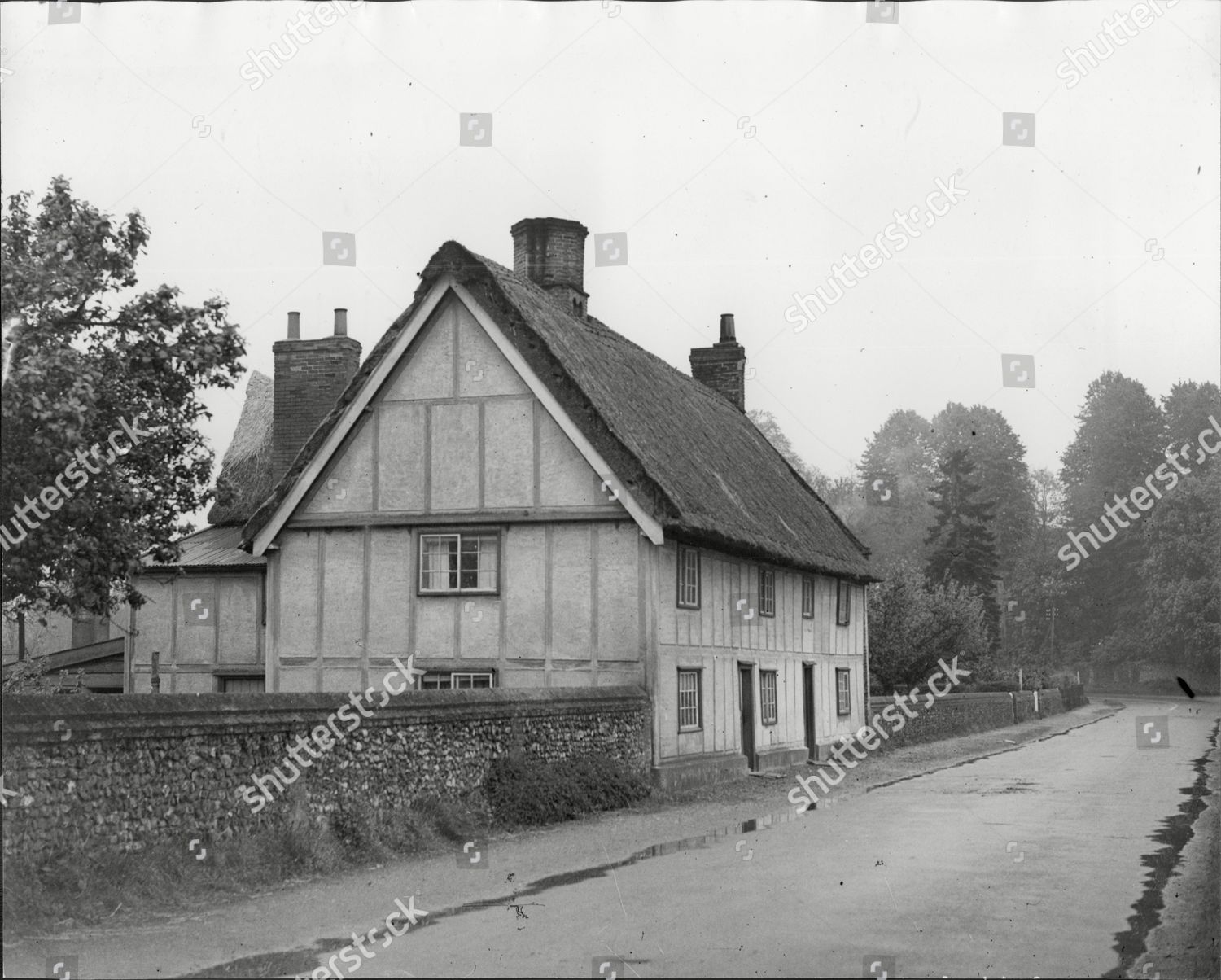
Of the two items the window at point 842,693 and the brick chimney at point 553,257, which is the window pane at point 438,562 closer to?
the brick chimney at point 553,257

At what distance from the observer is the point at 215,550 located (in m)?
26.1

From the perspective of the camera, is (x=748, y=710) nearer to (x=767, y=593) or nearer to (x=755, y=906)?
(x=767, y=593)

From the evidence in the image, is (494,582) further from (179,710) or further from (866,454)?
(866,454)

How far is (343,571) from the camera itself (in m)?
21.7

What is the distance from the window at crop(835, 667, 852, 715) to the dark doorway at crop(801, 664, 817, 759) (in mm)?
1978

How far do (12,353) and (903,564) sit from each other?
39.2 metres

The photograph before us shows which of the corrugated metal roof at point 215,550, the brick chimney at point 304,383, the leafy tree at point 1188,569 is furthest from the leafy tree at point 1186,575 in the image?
the corrugated metal roof at point 215,550

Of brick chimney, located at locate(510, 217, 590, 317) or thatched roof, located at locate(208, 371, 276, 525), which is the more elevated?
brick chimney, located at locate(510, 217, 590, 317)

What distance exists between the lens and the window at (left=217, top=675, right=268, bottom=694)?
2423 cm

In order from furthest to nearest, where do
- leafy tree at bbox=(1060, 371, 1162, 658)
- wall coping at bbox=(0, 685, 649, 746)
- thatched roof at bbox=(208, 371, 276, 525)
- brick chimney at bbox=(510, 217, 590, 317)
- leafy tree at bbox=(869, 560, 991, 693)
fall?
leafy tree at bbox=(1060, 371, 1162, 658), leafy tree at bbox=(869, 560, 991, 693), thatched roof at bbox=(208, 371, 276, 525), brick chimney at bbox=(510, 217, 590, 317), wall coping at bbox=(0, 685, 649, 746)

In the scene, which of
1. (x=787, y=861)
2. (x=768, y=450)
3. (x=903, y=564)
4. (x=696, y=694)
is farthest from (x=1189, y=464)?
(x=787, y=861)
